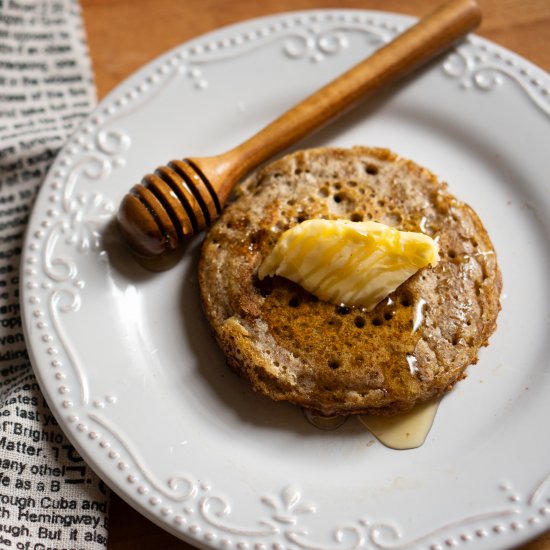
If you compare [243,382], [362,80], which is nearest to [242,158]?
[362,80]

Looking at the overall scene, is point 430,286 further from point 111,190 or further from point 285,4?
point 285,4

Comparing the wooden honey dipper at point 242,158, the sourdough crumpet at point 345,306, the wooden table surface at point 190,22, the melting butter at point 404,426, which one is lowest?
the melting butter at point 404,426

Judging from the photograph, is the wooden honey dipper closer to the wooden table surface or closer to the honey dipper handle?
the honey dipper handle

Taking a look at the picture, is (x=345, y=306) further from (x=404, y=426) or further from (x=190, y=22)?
(x=190, y=22)

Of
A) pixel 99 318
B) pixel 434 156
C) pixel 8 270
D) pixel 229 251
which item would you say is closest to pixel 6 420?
pixel 99 318

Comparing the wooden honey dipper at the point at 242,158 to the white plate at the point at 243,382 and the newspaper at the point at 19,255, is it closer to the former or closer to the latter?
the white plate at the point at 243,382

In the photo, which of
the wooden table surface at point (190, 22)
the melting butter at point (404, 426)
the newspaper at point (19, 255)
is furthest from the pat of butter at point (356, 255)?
the wooden table surface at point (190, 22)
